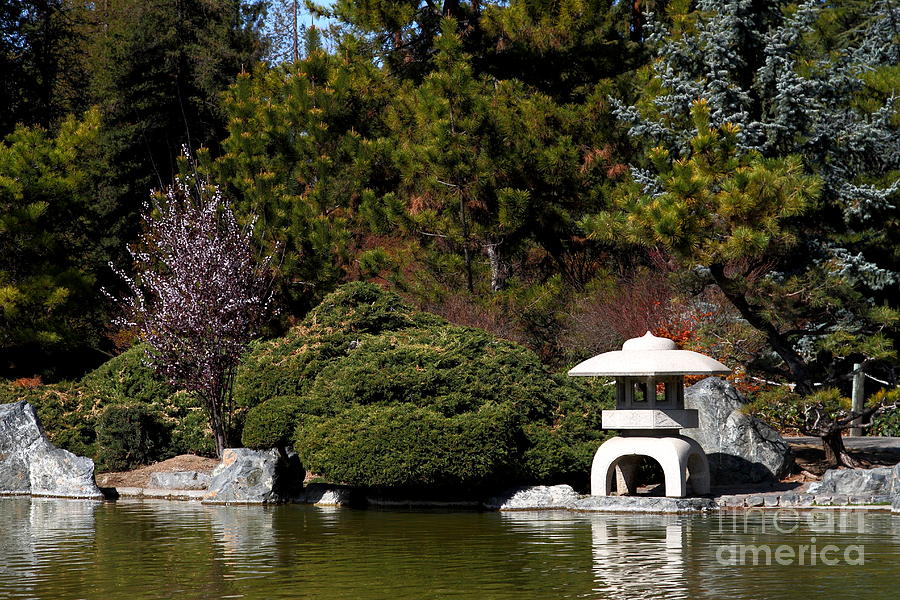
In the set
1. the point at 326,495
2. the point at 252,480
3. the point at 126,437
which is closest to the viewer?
the point at 252,480

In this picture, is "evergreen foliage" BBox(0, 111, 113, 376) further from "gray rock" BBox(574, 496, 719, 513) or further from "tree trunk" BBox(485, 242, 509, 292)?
"gray rock" BBox(574, 496, 719, 513)

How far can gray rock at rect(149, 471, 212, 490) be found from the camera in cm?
1652

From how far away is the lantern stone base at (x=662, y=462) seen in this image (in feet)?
45.9

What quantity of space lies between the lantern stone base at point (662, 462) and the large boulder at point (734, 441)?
1384mm

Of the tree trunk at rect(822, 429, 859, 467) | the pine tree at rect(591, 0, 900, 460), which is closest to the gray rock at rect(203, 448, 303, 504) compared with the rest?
the pine tree at rect(591, 0, 900, 460)

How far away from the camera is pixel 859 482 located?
14117 mm

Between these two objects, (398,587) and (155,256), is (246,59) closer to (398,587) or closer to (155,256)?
(155,256)

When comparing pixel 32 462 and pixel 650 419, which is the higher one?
pixel 650 419

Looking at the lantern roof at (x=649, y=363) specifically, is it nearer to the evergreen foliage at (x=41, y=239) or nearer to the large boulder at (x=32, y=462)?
→ the large boulder at (x=32, y=462)

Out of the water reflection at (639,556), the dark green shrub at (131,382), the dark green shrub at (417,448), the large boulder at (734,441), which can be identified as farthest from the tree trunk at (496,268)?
the water reflection at (639,556)

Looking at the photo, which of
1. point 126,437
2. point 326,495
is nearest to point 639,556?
point 326,495

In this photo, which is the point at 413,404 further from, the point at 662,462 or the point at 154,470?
the point at 154,470

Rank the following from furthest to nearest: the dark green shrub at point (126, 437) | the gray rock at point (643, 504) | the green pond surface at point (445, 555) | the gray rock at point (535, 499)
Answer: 1. the dark green shrub at point (126, 437)
2. the gray rock at point (535, 499)
3. the gray rock at point (643, 504)
4. the green pond surface at point (445, 555)

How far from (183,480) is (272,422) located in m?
2.15
